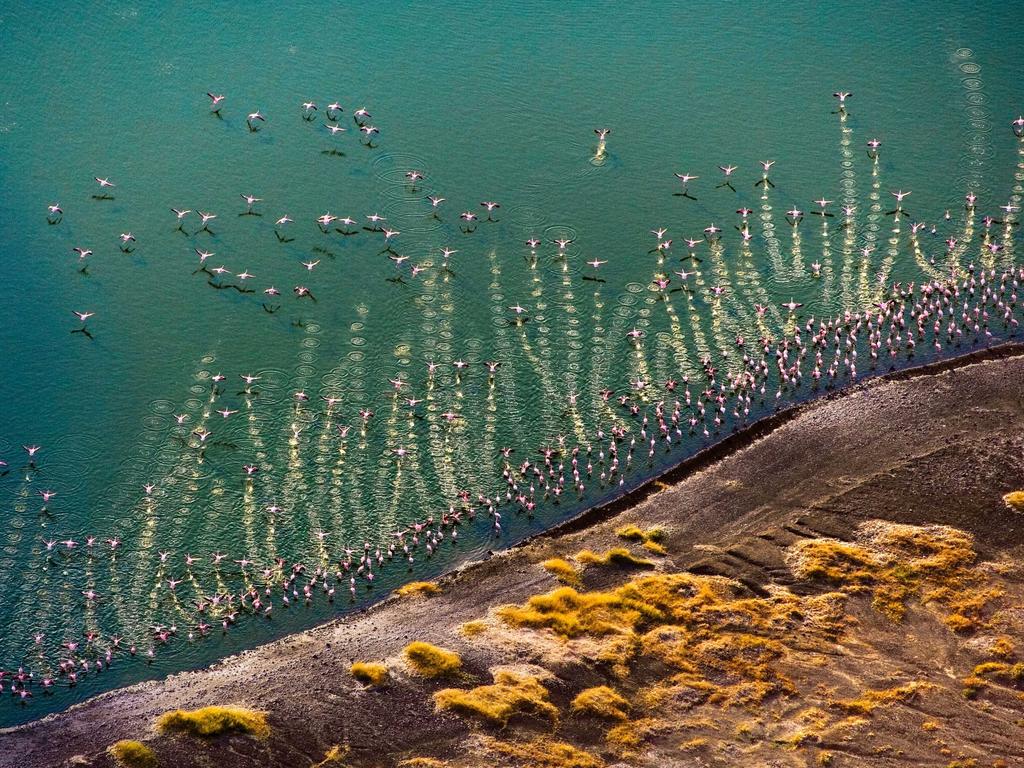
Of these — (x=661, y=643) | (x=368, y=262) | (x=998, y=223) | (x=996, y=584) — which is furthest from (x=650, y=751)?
(x=998, y=223)

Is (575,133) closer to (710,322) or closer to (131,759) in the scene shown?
(710,322)

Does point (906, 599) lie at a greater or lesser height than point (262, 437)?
lesser

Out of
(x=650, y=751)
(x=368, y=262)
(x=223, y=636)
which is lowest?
(x=650, y=751)

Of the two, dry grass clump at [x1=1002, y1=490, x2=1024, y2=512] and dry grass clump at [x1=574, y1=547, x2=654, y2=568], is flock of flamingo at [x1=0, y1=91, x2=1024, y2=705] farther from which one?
dry grass clump at [x1=1002, y1=490, x2=1024, y2=512]

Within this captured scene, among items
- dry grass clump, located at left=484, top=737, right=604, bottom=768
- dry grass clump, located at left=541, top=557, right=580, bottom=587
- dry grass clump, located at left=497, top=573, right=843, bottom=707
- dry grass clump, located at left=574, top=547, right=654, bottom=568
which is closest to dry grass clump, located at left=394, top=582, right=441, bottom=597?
dry grass clump, located at left=497, top=573, right=843, bottom=707

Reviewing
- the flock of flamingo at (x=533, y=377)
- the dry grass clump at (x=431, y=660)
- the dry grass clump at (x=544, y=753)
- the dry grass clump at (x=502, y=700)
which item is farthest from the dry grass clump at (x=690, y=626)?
the flock of flamingo at (x=533, y=377)

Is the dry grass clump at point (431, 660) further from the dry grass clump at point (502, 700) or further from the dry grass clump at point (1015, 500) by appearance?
the dry grass clump at point (1015, 500)

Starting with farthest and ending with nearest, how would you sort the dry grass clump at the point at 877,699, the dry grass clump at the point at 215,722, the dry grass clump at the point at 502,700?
the dry grass clump at the point at 877,699, the dry grass clump at the point at 502,700, the dry grass clump at the point at 215,722

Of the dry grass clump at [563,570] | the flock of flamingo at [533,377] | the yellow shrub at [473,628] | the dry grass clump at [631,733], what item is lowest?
the dry grass clump at [631,733]

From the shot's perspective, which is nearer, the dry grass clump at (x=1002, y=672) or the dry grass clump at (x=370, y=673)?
the dry grass clump at (x=1002, y=672)
